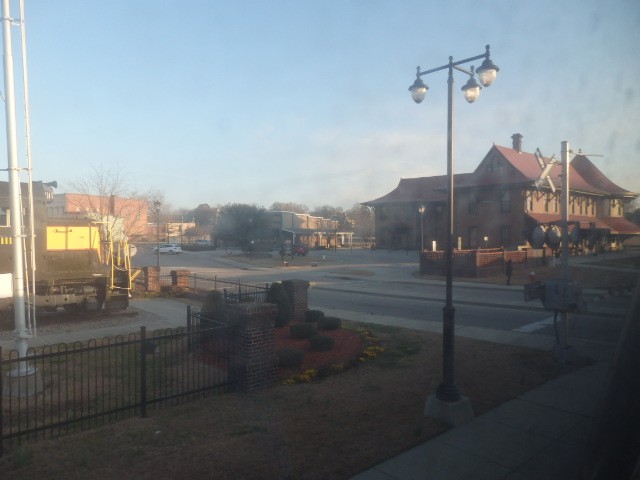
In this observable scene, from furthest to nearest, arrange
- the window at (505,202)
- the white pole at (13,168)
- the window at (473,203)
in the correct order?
the window at (473,203)
the window at (505,202)
the white pole at (13,168)

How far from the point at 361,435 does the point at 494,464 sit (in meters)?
1.58

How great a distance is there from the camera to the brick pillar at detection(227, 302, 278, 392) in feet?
24.7

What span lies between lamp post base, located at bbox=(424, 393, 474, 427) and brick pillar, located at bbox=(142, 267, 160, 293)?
17452 mm

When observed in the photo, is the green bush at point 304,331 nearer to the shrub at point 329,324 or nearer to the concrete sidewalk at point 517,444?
the shrub at point 329,324

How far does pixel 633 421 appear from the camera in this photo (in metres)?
3.52

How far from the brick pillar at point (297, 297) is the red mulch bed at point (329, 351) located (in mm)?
1068

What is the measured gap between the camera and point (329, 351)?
32.9 feet

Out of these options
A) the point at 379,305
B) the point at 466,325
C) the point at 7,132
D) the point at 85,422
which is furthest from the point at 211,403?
the point at 379,305

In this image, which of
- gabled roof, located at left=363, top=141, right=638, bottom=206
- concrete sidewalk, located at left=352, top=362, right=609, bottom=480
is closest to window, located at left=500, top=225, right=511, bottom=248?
gabled roof, located at left=363, top=141, right=638, bottom=206

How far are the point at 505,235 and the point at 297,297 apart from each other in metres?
27.0

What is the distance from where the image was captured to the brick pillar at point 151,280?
2159cm

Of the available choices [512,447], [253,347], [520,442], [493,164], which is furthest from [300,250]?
[512,447]

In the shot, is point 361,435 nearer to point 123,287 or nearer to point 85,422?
point 85,422

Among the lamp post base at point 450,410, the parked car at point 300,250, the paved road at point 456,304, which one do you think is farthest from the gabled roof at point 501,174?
the parked car at point 300,250
